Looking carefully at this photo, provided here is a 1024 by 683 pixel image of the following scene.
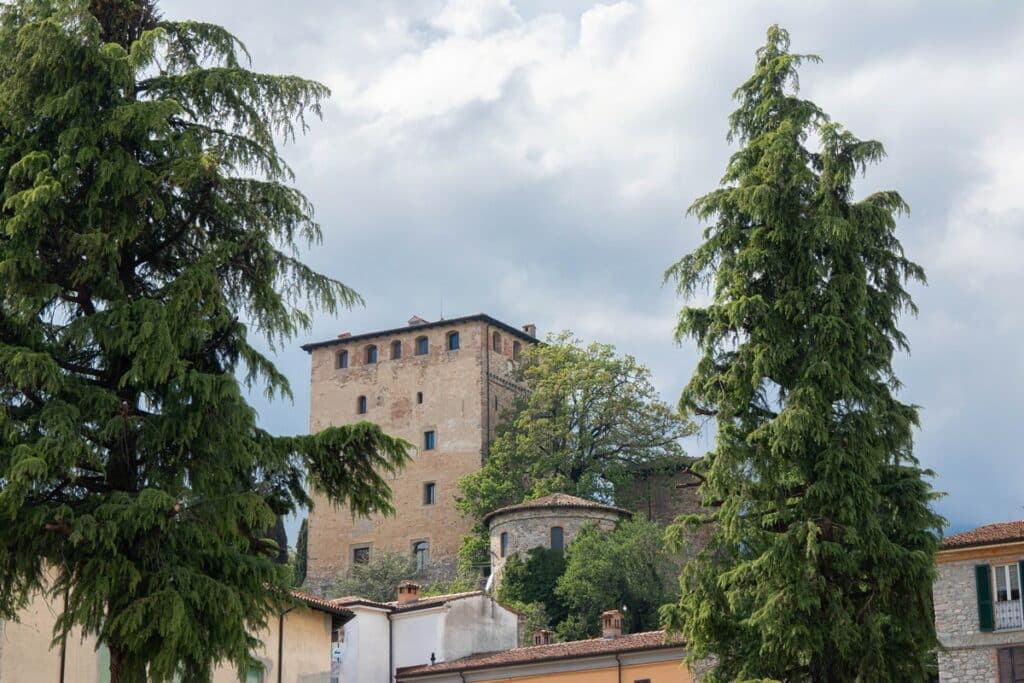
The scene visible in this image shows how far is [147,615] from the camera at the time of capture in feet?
44.3

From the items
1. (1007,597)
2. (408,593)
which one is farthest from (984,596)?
(408,593)

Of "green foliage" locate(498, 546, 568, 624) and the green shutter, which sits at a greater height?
"green foliage" locate(498, 546, 568, 624)

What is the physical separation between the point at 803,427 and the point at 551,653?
19959mm

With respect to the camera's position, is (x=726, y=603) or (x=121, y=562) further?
(x=726, y=603)

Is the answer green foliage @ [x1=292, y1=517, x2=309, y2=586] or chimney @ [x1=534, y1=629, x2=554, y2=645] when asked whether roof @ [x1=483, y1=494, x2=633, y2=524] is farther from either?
green foliage @ [x1=292, y1=517, x2=309, y2=586]

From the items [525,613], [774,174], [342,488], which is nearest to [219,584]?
[342,488]

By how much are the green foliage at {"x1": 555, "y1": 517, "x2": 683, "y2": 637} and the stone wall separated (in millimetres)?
28457

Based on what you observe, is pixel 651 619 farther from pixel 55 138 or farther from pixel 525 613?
pixel 55 138

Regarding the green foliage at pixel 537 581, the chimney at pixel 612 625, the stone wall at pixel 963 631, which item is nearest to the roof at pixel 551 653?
the chimney at pixel 612 625

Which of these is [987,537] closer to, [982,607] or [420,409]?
[982,607]

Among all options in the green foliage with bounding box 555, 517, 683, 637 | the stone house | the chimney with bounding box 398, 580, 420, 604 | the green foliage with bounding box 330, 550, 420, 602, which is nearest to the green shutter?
the stone house

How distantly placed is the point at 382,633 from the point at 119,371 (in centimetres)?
3118

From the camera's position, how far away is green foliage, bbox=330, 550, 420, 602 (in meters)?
70.4

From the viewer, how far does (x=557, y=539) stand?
204 feet
